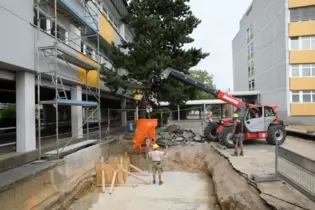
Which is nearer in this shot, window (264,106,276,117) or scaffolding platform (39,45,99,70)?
scaffolding platform (39,45,99,70)

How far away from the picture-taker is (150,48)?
13984 millimetres

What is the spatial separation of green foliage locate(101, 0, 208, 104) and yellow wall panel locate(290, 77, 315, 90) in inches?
616

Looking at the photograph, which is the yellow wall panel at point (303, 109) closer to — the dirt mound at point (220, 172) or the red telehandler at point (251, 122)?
the red telehandler at point (251, 122)

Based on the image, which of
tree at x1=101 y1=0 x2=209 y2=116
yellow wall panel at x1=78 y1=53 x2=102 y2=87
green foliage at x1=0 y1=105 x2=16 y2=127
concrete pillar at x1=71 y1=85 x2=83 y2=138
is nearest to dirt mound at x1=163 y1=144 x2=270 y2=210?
tree at x1=101 y1=0 x2=209 y2=116

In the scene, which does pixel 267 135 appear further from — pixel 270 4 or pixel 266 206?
pixel 270 4

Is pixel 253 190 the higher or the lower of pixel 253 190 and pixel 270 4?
the lower

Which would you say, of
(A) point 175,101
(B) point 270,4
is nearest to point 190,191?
(A) point 175,101

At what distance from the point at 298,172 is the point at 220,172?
13.6 ft

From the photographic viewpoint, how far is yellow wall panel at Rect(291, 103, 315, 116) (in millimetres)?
25938

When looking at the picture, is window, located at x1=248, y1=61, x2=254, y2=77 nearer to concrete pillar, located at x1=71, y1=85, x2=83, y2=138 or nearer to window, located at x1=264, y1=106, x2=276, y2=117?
window, located at x1=264, y1=106, x2=276, y2=117

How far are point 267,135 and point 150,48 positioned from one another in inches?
320

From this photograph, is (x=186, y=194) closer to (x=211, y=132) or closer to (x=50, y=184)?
(x=50, y=184)

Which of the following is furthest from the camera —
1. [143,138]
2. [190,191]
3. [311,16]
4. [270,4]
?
[270,4]

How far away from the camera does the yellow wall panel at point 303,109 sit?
2594 centimetres
